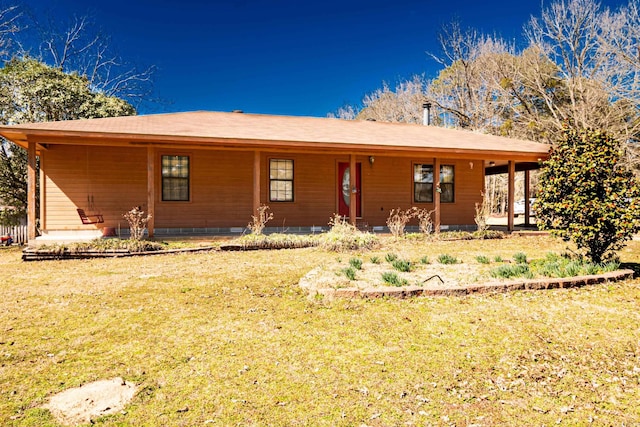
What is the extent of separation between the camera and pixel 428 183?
1465 centimetres

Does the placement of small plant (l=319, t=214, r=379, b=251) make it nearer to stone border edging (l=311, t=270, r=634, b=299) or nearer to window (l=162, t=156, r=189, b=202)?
stone border edging (l=311, t=270, r=634, b=299)

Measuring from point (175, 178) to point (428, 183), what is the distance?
8.55 meters

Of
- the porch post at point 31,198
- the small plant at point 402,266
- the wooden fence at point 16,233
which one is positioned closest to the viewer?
the small plant at point 402,266

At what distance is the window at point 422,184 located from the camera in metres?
14.5

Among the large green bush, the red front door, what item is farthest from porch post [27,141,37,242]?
the large green bush

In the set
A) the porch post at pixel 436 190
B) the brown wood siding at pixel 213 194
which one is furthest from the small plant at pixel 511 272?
the brown wood siding at pixel 213 194

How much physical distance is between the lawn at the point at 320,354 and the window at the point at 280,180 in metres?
7.16

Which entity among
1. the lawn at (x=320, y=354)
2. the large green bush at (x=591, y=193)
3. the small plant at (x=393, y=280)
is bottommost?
the lawn at (x=320, y=354)

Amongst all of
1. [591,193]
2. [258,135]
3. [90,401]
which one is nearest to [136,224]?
[258,135]

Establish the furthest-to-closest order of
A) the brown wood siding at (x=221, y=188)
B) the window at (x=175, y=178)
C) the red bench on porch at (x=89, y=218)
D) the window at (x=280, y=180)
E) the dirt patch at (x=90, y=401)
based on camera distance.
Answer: the window at (x=280, y=180) < the window at (x=175, y=178) < the brown wood siding at (x=221, y=188) < the red bench on porch at (x=89, y=218) < the dirt patch at (x=90, y=401)

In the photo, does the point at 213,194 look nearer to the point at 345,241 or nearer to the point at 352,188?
the point at 352,188

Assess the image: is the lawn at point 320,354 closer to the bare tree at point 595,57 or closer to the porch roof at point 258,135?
the porch roof at point 258,135

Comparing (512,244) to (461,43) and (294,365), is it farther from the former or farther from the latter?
(461,43)

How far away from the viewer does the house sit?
1073 centimetres
